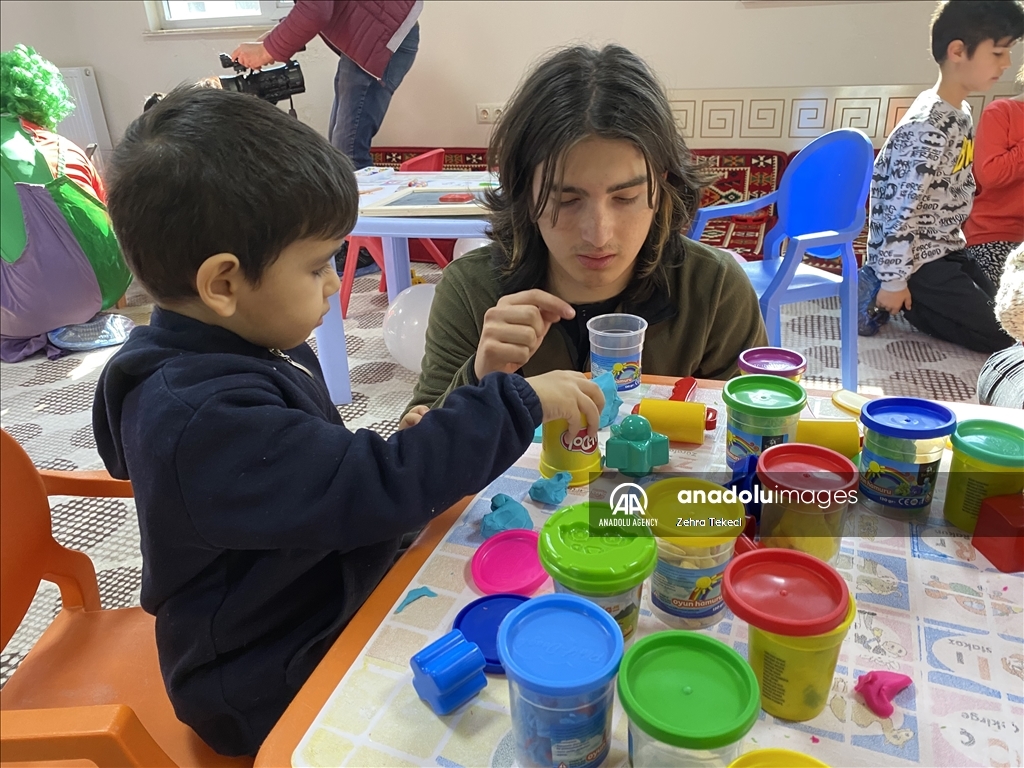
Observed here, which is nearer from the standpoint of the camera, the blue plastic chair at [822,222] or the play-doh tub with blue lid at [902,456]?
the play-doh tub with blue lid at [902,456]

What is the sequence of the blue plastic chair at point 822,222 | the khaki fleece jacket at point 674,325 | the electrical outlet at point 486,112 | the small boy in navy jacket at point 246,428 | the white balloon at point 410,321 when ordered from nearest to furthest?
1. the small boy in navy jacket at point 246,428
2. the khaki fleece jacket at point 674,325
3. the blue plastic chair at point 822,222
4. the white balloon at point 410,321
5. the electrical outlet at point 486,112

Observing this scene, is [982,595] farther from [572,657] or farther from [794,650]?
[572,657]

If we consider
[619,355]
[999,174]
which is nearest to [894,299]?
[999,174]

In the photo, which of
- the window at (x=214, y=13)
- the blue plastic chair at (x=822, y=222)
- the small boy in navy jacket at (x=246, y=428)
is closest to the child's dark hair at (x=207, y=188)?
the small boy in navy jacket at (x=246, y=428)

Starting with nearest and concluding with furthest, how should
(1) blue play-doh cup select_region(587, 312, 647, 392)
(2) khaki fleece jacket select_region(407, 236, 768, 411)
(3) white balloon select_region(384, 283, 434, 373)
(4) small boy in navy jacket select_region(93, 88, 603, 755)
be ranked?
(4) small boy in navy jacket select_region(93, 88, 603, 755), (1) blue play-doh cup select_region(587, 312, 647, 392), (2) khaki fleece jacket select_region(407, 236, 768, 411), (3) white balloon select_region(384, 283, 434, 373)

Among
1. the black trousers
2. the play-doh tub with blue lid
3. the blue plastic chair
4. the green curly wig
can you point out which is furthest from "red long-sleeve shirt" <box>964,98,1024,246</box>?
the green curly wig

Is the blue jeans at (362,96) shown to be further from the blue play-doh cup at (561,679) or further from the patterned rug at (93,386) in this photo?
the blue play-doh cup at (561,679)

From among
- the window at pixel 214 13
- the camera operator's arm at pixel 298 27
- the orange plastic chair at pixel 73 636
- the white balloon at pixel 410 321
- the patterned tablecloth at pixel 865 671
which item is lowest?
the white balloon at pixel 410 321

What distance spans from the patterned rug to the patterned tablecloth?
98 centimetres

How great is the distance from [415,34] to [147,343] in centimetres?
256

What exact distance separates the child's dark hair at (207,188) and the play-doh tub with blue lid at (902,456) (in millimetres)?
558

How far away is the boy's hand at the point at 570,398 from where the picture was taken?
670mm

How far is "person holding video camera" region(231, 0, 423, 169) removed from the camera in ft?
8.23

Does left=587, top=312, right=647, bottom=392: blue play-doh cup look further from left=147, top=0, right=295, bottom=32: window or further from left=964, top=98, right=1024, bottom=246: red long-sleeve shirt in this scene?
left=147, top=0, right=295, bottom=32: window
